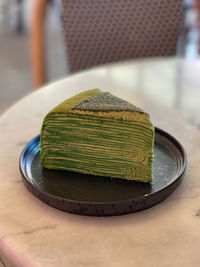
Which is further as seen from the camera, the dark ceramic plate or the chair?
the chair

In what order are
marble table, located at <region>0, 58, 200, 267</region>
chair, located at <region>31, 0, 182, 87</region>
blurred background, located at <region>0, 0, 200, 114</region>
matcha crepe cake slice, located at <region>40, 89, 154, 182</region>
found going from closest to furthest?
marble table, located at <region>0, 58, 200, 267</region> → matcha crepe cake slice, located at <region>40, 89, 154, 182</region> → chair, located at <region>31, 0, 182, 87</region> → blurred background, located at <region>0, 0, 200, 114</region>

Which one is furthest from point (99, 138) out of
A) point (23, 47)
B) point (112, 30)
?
point (23, 47)

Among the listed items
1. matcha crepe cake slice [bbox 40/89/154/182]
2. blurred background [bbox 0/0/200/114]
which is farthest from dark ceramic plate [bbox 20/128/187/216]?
blurred background [bbox 0/0/200/114]

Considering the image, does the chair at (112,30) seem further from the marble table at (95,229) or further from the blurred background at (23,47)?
the marble table at (95,229)

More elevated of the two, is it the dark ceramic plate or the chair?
the chair

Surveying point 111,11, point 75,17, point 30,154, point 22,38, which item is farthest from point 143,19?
point 22,38

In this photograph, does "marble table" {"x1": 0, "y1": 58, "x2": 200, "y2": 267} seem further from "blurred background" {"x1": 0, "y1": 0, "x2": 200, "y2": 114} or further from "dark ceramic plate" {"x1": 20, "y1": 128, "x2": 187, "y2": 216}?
"blurred background" {"x1": 0, "y1": 0, "x2": 200, "y2": 114}

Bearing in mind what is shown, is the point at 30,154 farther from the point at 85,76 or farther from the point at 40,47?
the point at 40,47

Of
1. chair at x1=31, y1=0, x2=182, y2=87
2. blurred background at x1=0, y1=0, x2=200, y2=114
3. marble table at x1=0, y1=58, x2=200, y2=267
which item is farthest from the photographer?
blurred background at x1=0, y1=0, x2=200, y2=114
